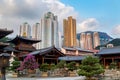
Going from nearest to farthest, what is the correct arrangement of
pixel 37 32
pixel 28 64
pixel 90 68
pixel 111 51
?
pixel 90 68
pixel 28 64
pixel 111 51
pixel 37 32

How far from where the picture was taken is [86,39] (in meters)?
102

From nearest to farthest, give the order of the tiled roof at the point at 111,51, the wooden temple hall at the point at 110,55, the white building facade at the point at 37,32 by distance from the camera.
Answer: the wooden temple hall at the point at 110,55, the tiled roof at the point at 111,51, the white building facade at the point at 37,32

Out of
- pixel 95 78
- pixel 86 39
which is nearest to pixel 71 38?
pixel 86 39

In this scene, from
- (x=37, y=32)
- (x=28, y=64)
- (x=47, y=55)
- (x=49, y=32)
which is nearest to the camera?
(x=28, y=64)

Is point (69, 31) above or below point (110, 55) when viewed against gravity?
above

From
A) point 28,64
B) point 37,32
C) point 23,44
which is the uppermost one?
point 37,32

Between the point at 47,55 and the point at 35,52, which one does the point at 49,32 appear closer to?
the point at 35,52

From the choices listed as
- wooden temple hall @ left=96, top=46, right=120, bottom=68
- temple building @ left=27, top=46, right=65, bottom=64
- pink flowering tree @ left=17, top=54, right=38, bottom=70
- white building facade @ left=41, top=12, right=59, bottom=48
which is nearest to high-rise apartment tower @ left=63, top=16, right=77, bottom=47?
white building facade @ left=41, top=12, right=59, bottom=48

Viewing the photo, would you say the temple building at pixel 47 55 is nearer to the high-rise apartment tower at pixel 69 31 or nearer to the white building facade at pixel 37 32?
the white building facade at pixel 37 32

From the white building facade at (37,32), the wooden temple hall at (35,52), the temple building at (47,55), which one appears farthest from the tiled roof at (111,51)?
the white building facade at (37,32)

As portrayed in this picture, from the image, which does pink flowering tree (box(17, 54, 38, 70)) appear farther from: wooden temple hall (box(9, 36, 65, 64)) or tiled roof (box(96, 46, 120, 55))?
tiled roof (box(96, 46, 120, 55))

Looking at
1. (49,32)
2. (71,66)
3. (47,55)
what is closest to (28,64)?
(71,66)

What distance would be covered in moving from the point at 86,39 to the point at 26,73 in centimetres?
7203

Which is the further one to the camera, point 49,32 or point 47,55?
point 49,32
